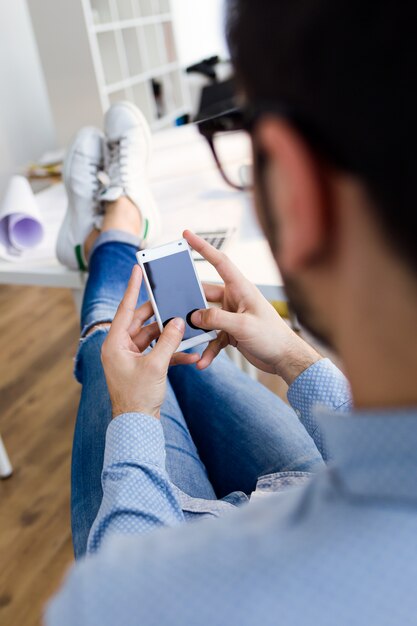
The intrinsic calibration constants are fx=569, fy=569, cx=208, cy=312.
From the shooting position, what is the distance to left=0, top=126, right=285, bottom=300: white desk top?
0.94 meters

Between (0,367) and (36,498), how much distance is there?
2.30 ft

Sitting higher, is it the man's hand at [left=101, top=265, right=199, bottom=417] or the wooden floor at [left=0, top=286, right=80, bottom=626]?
the man's hand at [left=101, top=265, right=199, bottom=417]

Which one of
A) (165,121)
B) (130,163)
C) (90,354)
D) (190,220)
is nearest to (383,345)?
(90,354)

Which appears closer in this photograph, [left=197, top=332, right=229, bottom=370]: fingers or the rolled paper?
[left=197, top=332, right=229, bottom=370]: fingers

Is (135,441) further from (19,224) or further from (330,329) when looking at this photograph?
(19,224)

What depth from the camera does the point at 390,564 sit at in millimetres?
277

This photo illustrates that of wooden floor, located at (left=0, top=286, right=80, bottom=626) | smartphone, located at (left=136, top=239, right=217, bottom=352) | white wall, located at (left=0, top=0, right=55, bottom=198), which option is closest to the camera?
smartphone, located at (left=136, top=239, right=217, bottom=352)

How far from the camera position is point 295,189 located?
10.8 inches

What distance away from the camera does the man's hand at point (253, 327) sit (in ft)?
2.23

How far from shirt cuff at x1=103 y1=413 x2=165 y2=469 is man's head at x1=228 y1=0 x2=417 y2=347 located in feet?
1.03

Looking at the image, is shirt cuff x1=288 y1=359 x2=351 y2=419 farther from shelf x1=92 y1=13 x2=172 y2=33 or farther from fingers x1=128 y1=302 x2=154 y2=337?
shelf x1=92 y1=13 x2=172 y2=33

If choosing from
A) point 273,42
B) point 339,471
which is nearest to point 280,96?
point 273,42

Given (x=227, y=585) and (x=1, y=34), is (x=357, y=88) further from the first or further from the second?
(x=1, y=34)

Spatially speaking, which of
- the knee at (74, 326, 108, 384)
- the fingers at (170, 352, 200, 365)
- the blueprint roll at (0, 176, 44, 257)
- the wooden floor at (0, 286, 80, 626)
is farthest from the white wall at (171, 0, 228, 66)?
the fingers at (170, 352, 200, 365)
